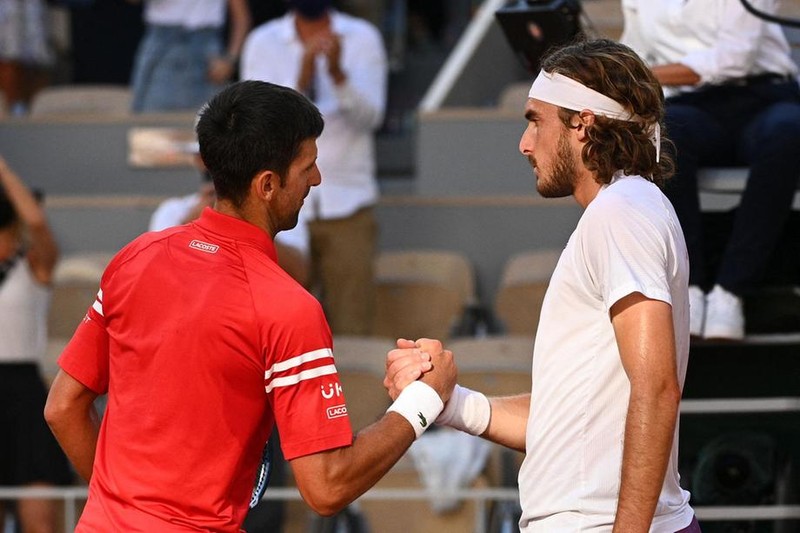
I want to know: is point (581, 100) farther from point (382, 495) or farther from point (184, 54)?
point (184, 54)

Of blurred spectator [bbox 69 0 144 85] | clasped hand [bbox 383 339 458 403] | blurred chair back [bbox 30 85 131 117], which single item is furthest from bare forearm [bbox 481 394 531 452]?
blurred spectator [bbox 69 0 144 85]

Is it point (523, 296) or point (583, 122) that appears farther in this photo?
point (523, 296)

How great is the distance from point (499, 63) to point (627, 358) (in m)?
6.23

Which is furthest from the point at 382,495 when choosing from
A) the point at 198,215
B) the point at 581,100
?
the point at 581,100

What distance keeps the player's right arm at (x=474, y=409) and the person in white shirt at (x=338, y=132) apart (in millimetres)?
3611

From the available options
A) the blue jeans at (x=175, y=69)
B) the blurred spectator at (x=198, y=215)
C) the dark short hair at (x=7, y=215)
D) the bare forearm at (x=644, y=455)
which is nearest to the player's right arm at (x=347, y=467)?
the bare forearm at (x=644, y=455)

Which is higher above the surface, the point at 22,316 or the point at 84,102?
the point at 84,102

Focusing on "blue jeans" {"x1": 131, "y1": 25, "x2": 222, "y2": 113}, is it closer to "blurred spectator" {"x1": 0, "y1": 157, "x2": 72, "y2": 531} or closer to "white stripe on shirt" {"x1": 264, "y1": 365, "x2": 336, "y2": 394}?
"blurred spectator" {"x1": 0, "y1": 157, "x2": 72, "y2": 531}

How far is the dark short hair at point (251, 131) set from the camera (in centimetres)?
292

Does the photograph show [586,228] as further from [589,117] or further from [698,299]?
[698,299]

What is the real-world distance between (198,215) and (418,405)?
2912mm

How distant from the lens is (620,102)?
3004 millimetres

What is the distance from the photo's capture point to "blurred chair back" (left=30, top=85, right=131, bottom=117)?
8602mm

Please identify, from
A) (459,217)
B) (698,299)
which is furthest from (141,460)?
(459,217)
